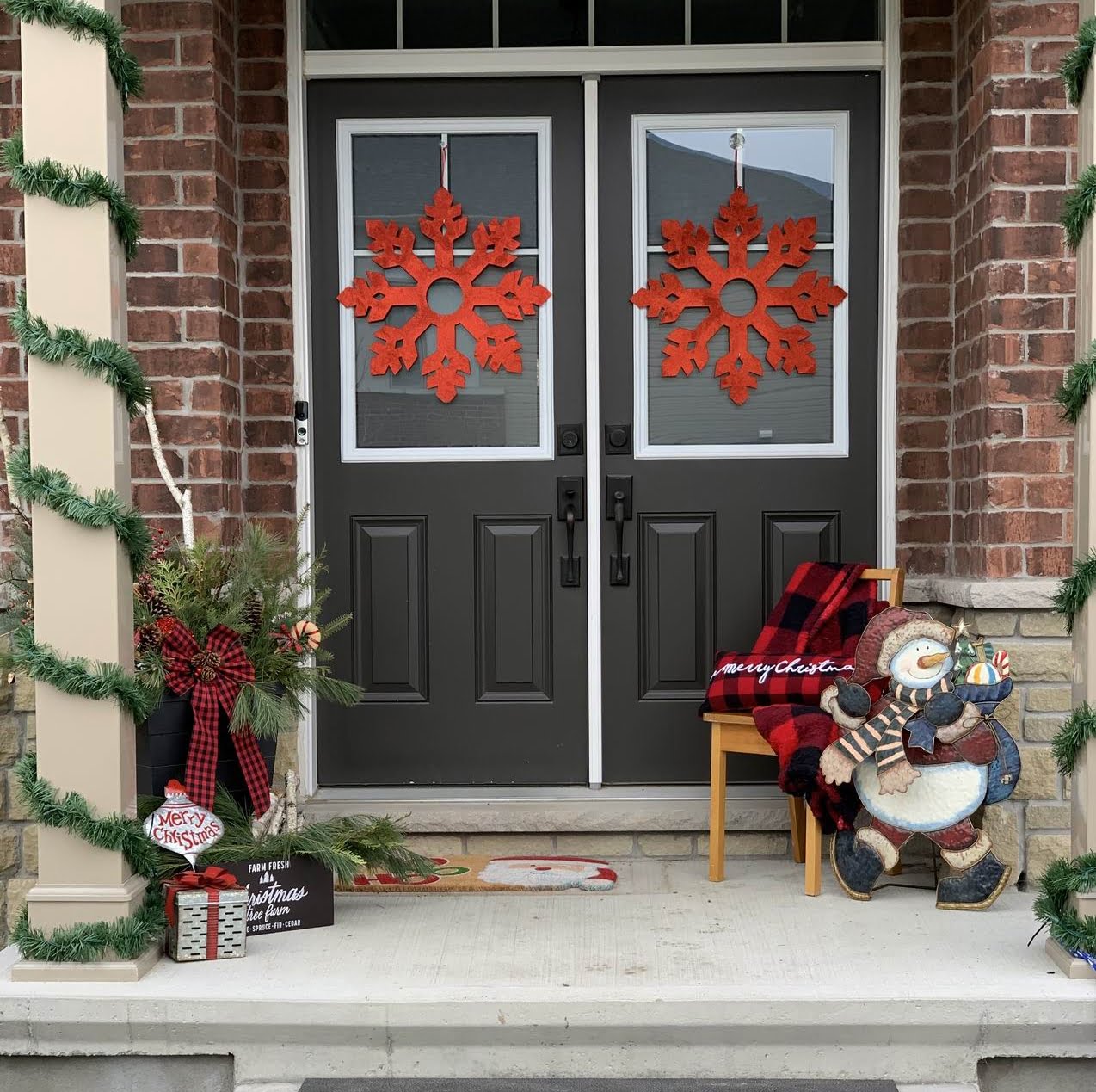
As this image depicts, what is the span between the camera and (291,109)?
3766 millimetres

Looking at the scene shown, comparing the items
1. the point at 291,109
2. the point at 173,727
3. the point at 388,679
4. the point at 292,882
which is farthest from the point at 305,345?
the point at 292,882

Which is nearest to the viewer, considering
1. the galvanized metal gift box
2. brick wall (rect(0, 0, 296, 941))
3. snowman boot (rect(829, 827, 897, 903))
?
the galvanized metal gift box

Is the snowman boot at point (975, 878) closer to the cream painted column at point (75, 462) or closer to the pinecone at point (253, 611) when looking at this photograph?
the pinecone at point (253, 611)

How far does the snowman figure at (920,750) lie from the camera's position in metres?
3.02

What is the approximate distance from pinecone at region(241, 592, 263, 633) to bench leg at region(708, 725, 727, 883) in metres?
1.18

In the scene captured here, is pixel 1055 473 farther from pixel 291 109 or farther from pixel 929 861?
pixel 291 109

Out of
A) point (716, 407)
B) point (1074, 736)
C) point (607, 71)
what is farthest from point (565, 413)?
point (1074, 736)

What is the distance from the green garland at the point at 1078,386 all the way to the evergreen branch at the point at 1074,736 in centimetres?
59

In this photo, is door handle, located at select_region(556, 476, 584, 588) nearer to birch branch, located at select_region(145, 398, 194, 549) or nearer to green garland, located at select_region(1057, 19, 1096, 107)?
birch branch, located at select_region(145, 398, 194, 549)

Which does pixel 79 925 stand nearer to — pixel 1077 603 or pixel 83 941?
pixel 83 941

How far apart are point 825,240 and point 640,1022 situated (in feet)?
7.46

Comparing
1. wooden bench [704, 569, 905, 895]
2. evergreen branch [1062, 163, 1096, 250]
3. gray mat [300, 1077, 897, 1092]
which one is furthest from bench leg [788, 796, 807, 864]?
evergreen branch [1062, 163, 1096, 250]

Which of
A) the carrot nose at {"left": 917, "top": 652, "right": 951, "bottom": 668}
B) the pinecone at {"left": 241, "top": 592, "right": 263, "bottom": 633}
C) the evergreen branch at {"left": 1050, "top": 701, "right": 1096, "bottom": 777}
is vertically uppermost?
the pinecone at {"left": 241, "top": 592, "right": 263, "bottom": 633}

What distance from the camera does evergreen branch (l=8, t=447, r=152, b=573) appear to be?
257 cm
